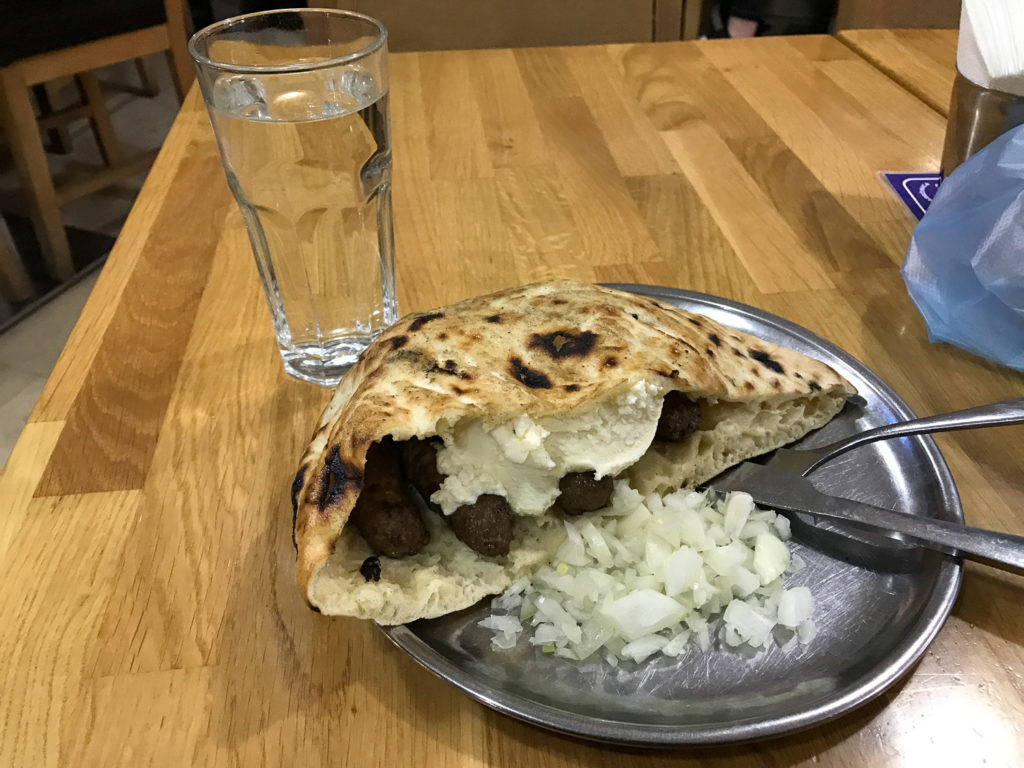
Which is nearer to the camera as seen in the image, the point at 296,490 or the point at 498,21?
the point at 296,490

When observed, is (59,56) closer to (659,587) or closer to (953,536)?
(659,587)

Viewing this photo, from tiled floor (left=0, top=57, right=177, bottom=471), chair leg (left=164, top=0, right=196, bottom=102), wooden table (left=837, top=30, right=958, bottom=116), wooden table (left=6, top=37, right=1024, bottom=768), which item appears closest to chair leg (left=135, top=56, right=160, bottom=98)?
tiled floor (left=0, top=57, right=177, bottom=471)

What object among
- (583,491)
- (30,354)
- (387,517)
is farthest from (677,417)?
(30,354)

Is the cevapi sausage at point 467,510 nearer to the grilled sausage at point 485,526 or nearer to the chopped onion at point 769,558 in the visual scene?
the grilled sausage at point 485,526

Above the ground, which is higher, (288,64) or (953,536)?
(288,64)

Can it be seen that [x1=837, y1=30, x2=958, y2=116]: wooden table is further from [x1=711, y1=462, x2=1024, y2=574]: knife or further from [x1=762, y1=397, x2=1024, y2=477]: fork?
[x1=711, y1=462, x2=1024, y2=574]: knife

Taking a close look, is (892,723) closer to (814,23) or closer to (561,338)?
(561,338)
